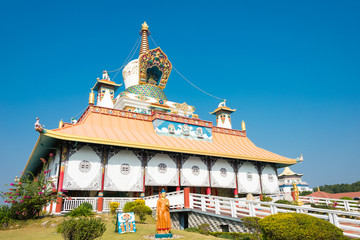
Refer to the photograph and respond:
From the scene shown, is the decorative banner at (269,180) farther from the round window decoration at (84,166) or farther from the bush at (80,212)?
the bush at (80,212)

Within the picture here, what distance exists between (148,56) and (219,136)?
41.4 feet

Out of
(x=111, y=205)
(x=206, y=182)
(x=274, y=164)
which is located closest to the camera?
(x=111, y=205)

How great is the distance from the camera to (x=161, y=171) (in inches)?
825

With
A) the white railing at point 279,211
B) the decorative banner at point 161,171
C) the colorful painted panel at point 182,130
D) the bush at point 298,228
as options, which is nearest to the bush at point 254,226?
the white railing at point 279,211

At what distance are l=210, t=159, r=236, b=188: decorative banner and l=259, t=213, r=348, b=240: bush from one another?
50.0 feet

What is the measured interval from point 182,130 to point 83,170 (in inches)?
392

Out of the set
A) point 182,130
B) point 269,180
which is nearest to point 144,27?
point 182,130

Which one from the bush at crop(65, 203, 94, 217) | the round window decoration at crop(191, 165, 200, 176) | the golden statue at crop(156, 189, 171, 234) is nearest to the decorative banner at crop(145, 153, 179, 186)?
the round window decoration at crop(191, 165, 200, 176)

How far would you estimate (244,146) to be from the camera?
29.1 meters

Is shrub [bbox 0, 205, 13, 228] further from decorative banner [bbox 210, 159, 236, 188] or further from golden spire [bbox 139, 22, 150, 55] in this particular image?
golden spire [bbox 139, 22, 150, 55]

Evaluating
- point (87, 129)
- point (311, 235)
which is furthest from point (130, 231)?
point (87, 129)

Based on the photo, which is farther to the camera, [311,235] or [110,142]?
[110,142]

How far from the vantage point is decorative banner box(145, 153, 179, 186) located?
2038cm

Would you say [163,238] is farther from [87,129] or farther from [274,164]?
[274,164]
